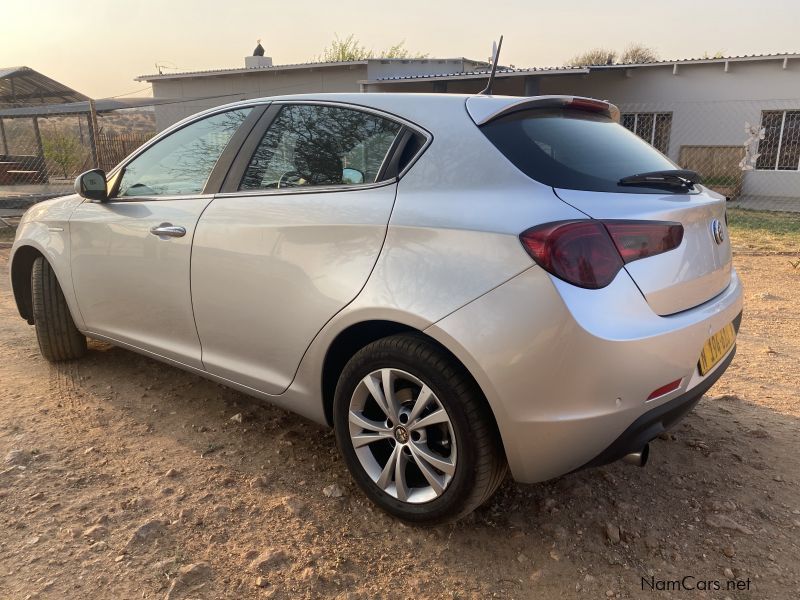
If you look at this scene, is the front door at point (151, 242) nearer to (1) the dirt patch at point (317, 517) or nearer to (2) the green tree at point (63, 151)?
(1) the dirt patch at point (317, 517)

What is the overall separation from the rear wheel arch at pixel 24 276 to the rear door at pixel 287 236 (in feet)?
6.12

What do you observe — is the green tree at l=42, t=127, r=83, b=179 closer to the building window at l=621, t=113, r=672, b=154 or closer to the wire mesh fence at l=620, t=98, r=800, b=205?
the building window at l=621, t=113, r=672, b=154

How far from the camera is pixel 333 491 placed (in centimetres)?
255

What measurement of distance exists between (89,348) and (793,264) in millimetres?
7400

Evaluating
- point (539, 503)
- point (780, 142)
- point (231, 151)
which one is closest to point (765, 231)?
point (780, 142)

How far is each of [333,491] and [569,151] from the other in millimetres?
1667

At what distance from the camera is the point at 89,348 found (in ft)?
13.9

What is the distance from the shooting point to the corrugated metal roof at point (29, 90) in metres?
16.3

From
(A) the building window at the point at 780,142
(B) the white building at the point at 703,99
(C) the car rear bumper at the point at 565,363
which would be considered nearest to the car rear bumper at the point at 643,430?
Result: (C) the car rear bumper at the point at 565,363

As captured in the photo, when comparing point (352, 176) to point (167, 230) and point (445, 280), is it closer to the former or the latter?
point (445, 280)

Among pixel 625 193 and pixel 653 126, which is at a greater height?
pixel 653 126

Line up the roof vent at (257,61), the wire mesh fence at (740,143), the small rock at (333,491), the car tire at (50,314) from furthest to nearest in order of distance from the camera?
1. the roof vent at (257,61)
2. the wire mesh fence at (740,143)
3. the car tire at (50,314)
4. the small rock at (333,491)

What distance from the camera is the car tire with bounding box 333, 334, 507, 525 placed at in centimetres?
202

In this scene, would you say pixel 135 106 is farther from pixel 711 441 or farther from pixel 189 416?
pixel 711 441
